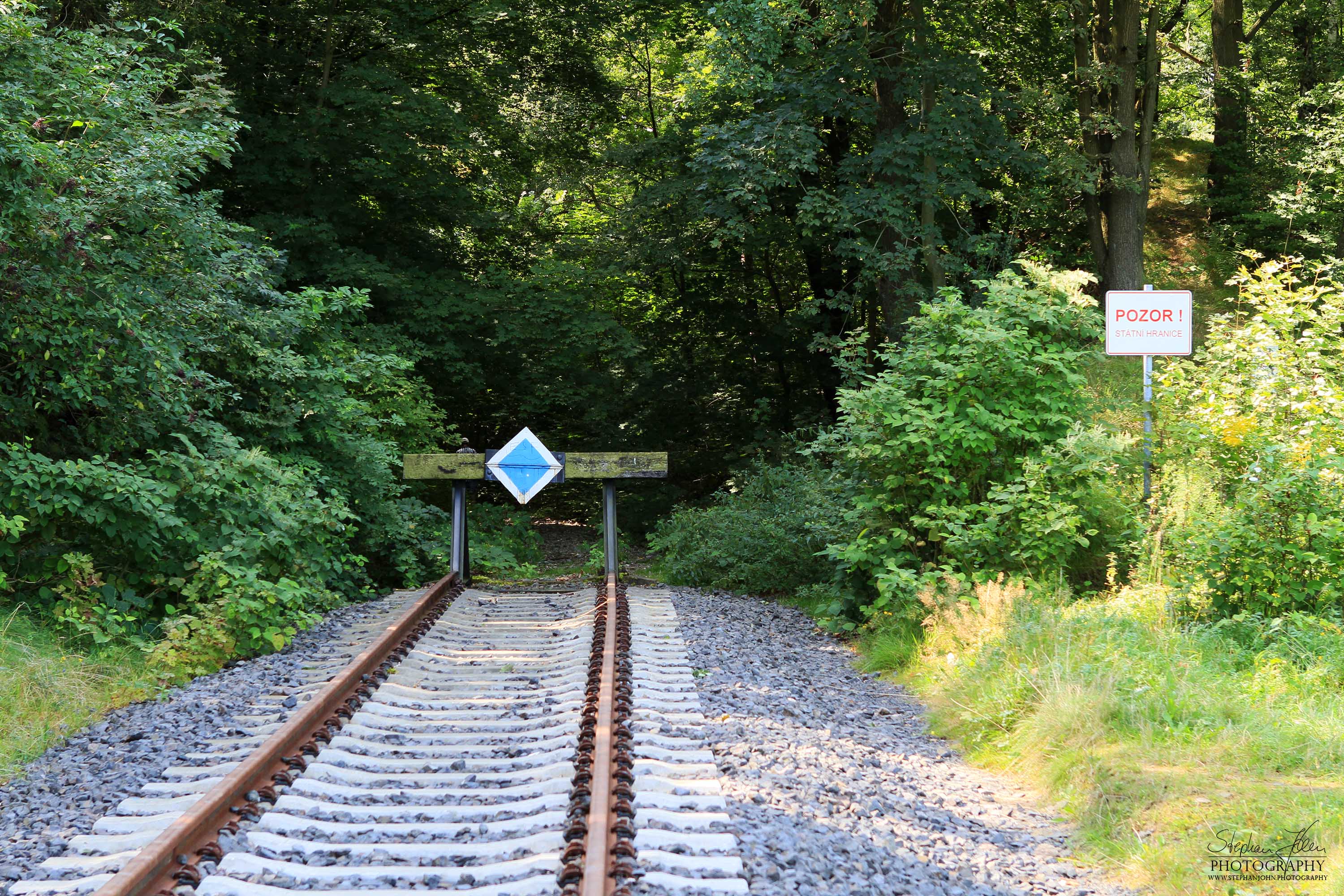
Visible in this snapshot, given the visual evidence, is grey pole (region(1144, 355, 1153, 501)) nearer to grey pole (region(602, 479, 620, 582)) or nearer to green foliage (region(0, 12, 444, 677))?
grey pole (region(602, 479, 620, 582))

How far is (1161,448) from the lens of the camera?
8992 mm

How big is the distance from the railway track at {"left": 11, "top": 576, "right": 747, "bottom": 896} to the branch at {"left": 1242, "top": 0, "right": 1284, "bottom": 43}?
22.9 metres

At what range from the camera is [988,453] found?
29.0 feet

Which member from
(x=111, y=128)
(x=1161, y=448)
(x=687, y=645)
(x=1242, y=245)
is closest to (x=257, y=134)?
(x=111, y=128)

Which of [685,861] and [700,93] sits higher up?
[700,93]

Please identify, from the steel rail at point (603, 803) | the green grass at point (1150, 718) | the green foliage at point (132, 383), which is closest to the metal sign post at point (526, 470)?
the green foliage at point (132, 383)

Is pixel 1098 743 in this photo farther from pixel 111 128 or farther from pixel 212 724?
pixel 111 128

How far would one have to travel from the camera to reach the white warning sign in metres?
8.80

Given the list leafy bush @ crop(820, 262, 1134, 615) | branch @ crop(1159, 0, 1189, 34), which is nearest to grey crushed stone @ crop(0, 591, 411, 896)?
leafy bush @ crop(820, 262, 1134, 615)

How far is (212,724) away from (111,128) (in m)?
4.97

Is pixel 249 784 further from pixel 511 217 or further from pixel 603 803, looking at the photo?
pixel 511 217

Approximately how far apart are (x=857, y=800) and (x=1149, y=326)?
5.87 meters

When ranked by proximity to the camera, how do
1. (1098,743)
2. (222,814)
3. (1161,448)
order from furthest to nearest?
1. (1161,448)
2. (1098,743)
3. (222,814)

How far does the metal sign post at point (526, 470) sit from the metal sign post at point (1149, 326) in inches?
185
